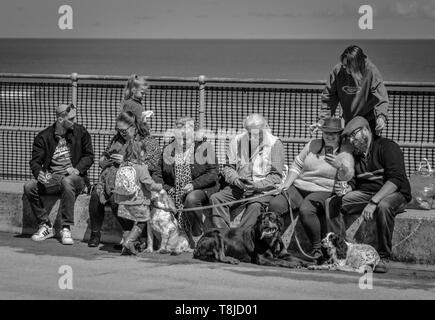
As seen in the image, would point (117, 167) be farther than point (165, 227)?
Yes

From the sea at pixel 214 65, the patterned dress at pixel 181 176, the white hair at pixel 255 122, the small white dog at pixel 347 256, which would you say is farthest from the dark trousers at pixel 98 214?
the sea at pixel 214 65

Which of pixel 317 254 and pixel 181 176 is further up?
pixel 181 176

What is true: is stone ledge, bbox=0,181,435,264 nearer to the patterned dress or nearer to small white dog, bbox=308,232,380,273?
small white dog, bbox=308,232,380,273

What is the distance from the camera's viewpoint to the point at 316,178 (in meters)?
13.7

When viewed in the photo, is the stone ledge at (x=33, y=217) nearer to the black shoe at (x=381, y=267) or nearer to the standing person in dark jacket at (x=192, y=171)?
the standing person in dark jacket at (x=192, y=171)

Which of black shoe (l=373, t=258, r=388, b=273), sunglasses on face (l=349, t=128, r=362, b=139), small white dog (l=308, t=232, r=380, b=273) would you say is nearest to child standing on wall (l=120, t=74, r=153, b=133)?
sunglasses on face (l=349, t=128, r=362, b=139)

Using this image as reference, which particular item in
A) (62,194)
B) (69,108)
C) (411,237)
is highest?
(69,108)

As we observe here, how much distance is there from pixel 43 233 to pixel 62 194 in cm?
53

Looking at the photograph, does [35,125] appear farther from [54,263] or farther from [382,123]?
[382,123]

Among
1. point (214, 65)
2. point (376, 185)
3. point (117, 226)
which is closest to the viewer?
point (376, 185)

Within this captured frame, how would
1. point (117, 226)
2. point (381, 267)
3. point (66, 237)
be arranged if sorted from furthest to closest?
point (117, 226) < point (66, 237) < point (381, 267)

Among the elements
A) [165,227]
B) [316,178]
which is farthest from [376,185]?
[165,227]

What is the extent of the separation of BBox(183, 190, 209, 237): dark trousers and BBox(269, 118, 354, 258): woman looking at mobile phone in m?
0.91

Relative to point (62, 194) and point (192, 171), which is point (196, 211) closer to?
point (192, 171)
